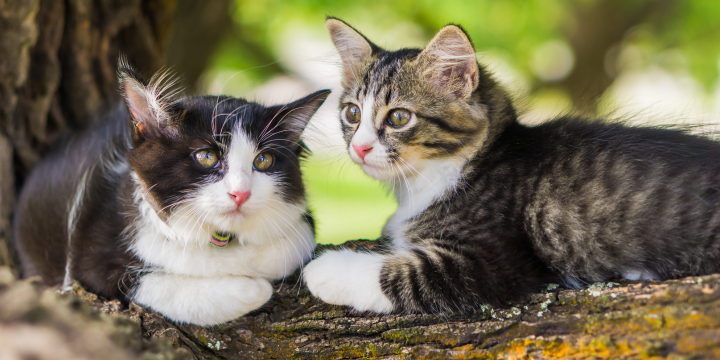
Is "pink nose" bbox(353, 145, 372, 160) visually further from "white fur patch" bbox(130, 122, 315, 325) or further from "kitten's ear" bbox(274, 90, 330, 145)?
"white fur patch" bbox(130, 122, 315, 325)

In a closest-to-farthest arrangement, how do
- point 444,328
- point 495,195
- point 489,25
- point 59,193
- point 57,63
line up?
point 444,328
point 495,195
point 59,193
point 57,63
point 489,25

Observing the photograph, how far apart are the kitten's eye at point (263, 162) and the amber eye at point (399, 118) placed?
2.02 ft

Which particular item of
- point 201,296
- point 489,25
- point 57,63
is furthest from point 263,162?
point 489,25

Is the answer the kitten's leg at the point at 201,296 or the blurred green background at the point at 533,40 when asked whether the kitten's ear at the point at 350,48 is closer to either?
the kitten's leg at the point at 201,296

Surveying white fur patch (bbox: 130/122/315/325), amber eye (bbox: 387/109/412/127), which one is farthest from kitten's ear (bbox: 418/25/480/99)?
white fur patch (bbox: 130/122/315/325)

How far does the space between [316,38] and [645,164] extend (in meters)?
4.01

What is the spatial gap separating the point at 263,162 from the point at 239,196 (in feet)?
0.98

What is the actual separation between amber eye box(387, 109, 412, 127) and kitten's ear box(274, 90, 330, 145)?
0.34 m

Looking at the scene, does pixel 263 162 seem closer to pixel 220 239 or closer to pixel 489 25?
pixel 220 239

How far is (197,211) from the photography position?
6.31 feet

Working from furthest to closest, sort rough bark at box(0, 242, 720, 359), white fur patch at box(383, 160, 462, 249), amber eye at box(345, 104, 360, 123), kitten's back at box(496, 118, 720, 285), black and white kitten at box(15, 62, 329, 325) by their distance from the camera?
amber eye at box(345, 104, 360, 123)
white fur patch at box(383, 160, 462, 249)
black and white kitten at box(15, 62, 329, 325)
kitten's back at box(496, 118, 720, 285)
rough bark at box(0, 242, 720, 359)

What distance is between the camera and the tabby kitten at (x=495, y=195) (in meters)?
1.88

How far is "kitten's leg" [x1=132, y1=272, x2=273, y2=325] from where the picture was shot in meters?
1.92

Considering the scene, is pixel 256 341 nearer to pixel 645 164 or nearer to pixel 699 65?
pixel 645 164
